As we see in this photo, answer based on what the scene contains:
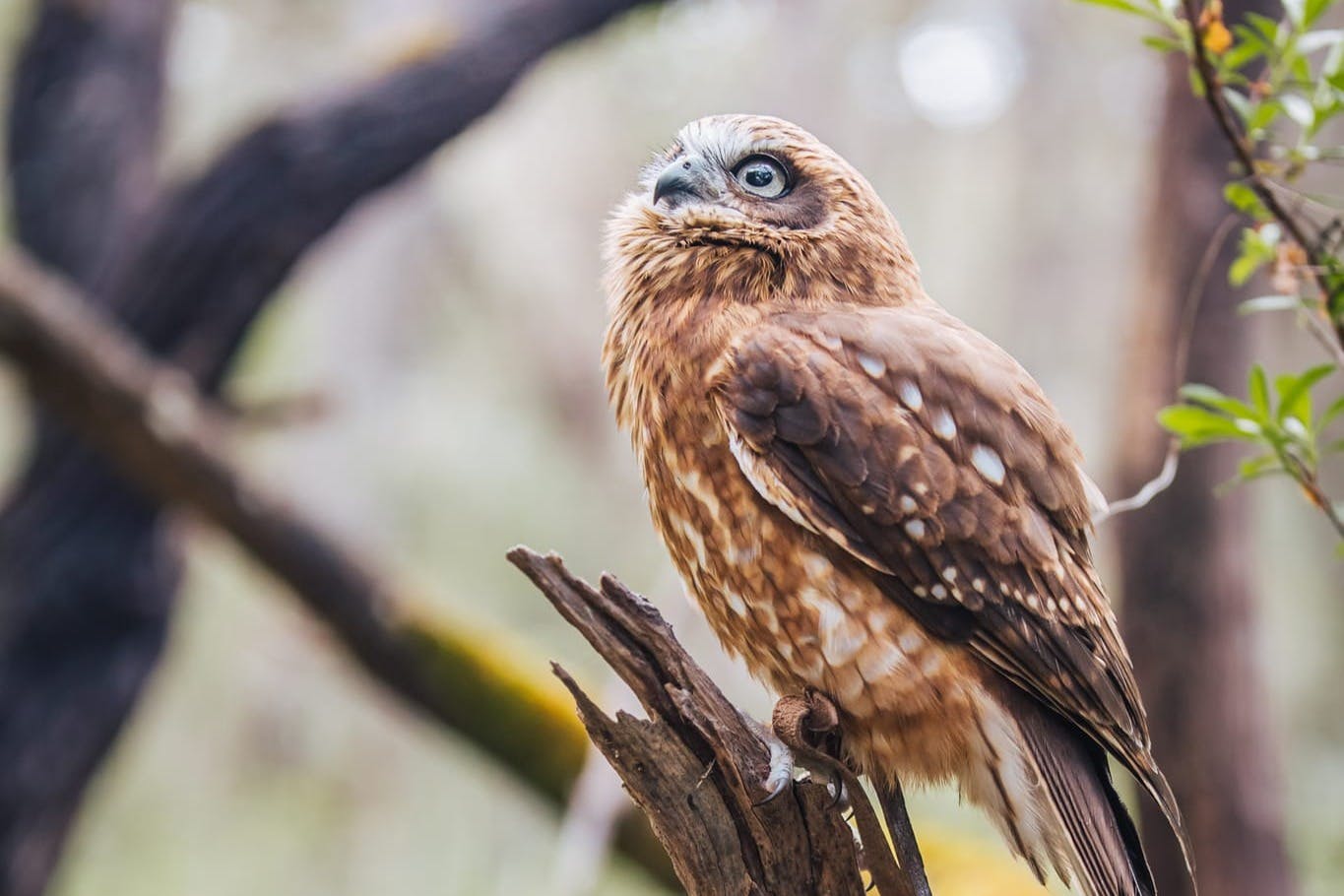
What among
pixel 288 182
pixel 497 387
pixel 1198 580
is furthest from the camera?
pixel 497 387

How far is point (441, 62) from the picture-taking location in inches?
163

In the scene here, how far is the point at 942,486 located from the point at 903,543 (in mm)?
108

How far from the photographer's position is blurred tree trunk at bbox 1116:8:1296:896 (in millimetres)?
3162

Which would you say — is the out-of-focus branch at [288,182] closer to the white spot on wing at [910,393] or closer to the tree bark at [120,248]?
the tree bark at [120,248]

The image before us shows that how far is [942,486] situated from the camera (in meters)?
1.83

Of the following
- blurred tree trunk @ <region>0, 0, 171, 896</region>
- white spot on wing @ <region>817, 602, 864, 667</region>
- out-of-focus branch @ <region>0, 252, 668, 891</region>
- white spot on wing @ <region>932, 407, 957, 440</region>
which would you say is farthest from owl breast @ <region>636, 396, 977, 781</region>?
blurred tree trunk @ <region>0, 0, 171, 896</region>

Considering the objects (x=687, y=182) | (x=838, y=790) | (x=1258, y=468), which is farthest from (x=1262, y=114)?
(x=838, y=790)

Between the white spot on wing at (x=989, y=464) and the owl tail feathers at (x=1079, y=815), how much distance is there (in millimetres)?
351

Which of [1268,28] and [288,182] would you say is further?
[288,182]

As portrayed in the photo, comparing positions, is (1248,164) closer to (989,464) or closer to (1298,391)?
(1298,391)

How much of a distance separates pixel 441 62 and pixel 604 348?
239 centimetres

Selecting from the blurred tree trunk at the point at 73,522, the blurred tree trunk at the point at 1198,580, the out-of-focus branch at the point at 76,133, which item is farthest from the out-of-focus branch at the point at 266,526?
the blurred tree trunk at the point at 1198,580

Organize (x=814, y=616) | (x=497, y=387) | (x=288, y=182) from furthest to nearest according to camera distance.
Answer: (x=497, y=387) → (x=288, y=182) → (x=814, y=616)

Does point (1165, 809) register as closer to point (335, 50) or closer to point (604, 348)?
point (604, 348)
